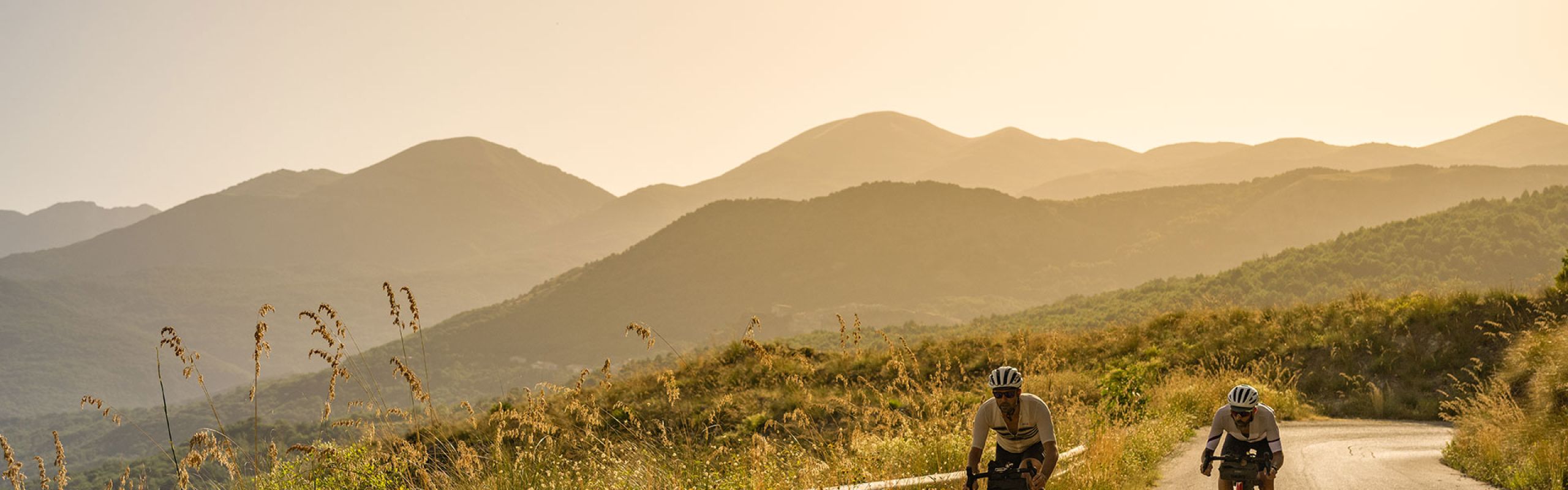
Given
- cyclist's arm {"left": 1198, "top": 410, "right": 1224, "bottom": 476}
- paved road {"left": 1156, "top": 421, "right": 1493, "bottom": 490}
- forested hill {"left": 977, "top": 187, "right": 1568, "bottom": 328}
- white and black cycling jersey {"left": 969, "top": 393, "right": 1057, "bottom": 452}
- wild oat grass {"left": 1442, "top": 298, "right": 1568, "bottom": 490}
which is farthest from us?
forested hill {"left": 977, "top": 187, "right": 1568, "bottom": 328}

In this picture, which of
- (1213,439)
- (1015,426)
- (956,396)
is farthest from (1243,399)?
(956,396)

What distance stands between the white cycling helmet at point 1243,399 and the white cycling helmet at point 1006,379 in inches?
110

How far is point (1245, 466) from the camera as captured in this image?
27.3ft

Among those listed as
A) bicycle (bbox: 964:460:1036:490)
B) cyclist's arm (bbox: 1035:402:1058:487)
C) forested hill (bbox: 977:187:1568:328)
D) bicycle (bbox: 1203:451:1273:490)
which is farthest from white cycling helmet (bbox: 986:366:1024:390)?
forested hill (bbox: 977:187:1568:328)

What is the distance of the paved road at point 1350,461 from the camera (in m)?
12.3

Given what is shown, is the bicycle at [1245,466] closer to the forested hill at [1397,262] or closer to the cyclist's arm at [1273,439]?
the cyclist's arm at [1273,439]

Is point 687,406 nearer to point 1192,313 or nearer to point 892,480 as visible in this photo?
point 892,480

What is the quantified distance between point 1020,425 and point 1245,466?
2.85 meters

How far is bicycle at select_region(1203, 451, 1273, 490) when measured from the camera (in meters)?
8.27

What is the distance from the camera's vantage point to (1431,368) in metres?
25.6

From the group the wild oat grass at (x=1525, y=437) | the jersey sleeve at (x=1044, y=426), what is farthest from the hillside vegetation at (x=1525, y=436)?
the jersey sleeve at (x=1044, y=426)

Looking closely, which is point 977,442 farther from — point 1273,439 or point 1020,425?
point 1273,439

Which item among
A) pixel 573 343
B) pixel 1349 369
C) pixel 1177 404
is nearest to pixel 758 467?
pixel 1177 404

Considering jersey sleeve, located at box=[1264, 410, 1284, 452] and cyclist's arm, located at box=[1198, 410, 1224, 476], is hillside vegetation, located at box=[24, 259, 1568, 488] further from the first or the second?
jersey sleeve, located at box=[1264, 410, 1284, 452]
